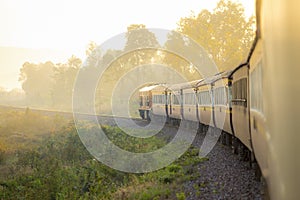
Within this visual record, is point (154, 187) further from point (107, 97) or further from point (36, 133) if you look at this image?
point (107, 97)

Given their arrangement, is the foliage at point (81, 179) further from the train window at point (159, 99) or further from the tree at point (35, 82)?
the tree at point (35, 82)

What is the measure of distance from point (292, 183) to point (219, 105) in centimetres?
1431

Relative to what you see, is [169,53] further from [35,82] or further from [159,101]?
[35,82]

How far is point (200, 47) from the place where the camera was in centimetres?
5216

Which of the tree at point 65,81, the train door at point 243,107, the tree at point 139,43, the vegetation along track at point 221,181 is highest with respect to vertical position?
the tree at point 139,43

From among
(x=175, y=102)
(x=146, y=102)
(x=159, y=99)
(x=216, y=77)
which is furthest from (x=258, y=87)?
(x=146, y=102)

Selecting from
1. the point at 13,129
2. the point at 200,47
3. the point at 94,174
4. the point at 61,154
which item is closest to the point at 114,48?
the point at 200,47

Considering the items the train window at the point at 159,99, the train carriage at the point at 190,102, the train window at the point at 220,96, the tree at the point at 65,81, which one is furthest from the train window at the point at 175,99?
the tree at the point at 65,81

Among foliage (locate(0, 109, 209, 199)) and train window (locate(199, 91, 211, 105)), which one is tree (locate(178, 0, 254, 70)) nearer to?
train window (locate(199, 91, 211, 105))

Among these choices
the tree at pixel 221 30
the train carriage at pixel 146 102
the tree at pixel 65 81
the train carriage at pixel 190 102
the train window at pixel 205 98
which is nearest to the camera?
the train window at pixel 205 98

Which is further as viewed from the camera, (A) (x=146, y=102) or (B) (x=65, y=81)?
(B) (x=65, y=81)

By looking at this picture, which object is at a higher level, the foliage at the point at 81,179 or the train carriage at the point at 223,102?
the train carriage at the point at 223,102

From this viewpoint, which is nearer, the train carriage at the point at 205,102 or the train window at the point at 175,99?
the train carriage at the point at 205,102

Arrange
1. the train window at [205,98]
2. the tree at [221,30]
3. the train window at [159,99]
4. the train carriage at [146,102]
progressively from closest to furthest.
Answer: the train window at [205,98], the train window at [159,99], the train carriage at [146,102], the tree at [221,30]
